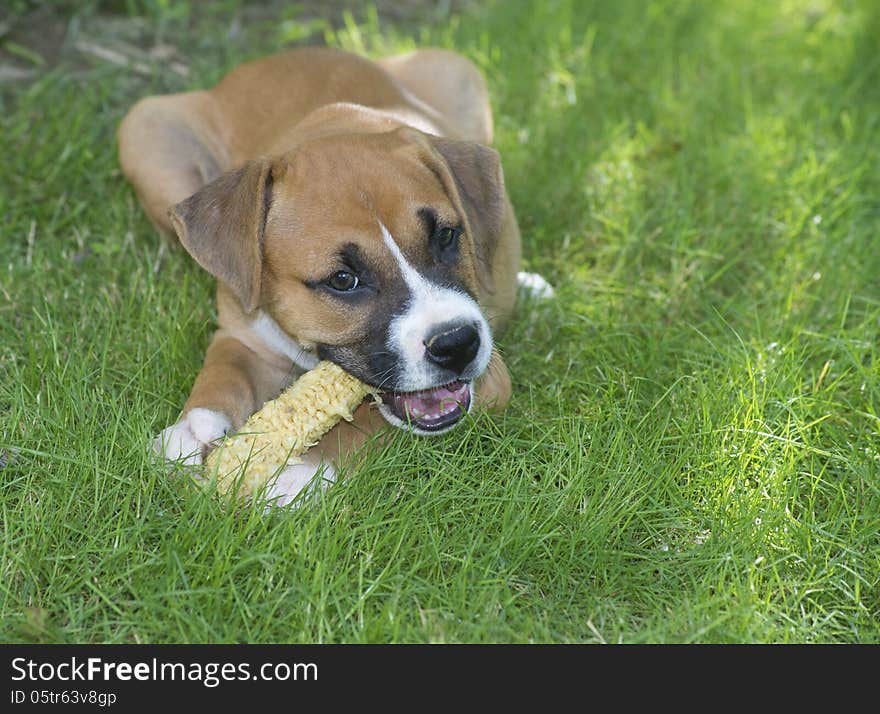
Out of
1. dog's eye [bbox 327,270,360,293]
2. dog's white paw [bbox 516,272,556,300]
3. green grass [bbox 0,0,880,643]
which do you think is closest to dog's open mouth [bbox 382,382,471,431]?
green grass [bbox 0,0,880,643]

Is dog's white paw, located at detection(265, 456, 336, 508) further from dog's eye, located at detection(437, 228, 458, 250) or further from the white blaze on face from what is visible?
dog's eye, located at detection(437, 228, 458, 250)

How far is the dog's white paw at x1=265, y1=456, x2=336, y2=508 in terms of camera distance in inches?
159

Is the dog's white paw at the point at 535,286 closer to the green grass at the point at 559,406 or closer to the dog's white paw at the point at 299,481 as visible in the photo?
the green grass at the point at 559,406

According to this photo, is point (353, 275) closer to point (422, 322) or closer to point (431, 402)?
point (422, 322)

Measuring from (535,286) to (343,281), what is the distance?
1.67 meters

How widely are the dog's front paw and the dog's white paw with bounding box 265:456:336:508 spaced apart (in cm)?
34

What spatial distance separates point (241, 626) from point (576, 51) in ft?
17.6

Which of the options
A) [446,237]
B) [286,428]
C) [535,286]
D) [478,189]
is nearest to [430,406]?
[286,428]

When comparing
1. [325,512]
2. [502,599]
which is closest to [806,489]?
[502,599]

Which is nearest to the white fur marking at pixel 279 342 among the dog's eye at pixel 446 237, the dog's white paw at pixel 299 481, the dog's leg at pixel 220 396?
the dog's leg at pixel 220 396

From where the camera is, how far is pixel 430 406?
4340 millimetres

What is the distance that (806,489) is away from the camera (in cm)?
435

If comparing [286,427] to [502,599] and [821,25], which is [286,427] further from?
[821,25]

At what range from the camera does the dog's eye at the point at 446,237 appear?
4336mm
